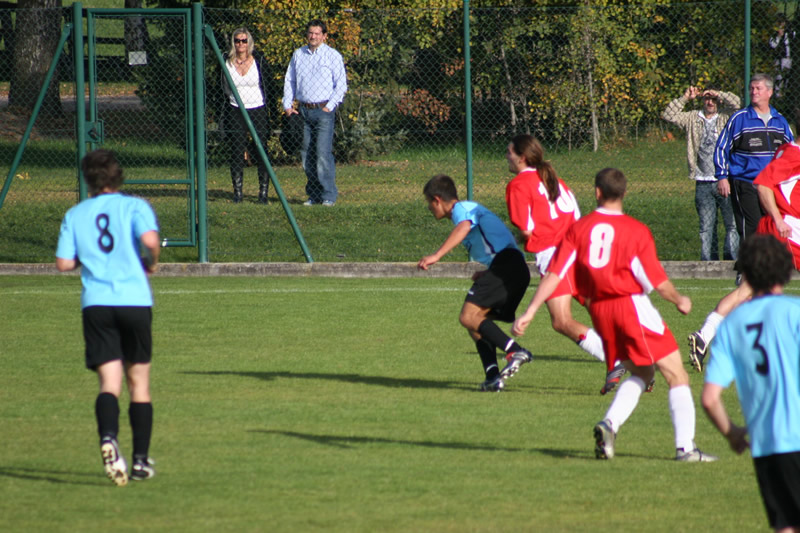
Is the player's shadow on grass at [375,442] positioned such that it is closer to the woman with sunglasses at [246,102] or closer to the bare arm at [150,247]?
the bare arm at [150,247]

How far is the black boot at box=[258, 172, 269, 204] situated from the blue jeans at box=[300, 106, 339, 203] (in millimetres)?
526

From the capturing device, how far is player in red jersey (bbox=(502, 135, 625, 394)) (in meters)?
8.05

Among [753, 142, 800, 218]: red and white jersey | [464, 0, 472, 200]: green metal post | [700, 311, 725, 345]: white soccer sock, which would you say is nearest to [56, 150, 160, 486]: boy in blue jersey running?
[700, 311, 725, 345]: white soccer sock

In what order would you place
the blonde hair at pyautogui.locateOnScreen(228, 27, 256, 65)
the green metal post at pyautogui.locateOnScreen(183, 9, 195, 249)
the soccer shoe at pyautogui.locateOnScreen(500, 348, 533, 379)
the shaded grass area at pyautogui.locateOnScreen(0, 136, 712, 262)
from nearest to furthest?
the soccer shoe at pyautogui.locateOnScreen(500, 348, 533, 379) < the green metal post at pyautogui.locateOnScreen(183, 9, 195, 249) < the blonde hair at pyautogui.locateOnScreen(228, 27, 256, 65) < the shaded grass area at pyautogui.locateOnScreen(0, 136, 712, 262)

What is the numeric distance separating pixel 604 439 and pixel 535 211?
8.32 feet

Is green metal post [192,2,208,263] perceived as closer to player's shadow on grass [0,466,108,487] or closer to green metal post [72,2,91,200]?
green metal post [72,2,91,200]

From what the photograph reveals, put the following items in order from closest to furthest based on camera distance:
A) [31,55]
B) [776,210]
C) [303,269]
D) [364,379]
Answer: [364,379]
[776,210]
[303,269]
[31,55]

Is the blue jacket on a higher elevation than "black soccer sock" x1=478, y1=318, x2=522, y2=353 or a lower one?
higher

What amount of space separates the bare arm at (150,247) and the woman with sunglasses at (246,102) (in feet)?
28.9

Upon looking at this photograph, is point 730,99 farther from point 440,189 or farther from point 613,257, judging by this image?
point 613,257

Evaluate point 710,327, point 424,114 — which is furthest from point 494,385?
point 424,114

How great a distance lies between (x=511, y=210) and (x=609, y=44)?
23.6ft

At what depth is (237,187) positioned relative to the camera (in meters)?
15.2

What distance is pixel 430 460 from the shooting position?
6109 mm
